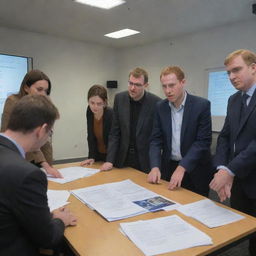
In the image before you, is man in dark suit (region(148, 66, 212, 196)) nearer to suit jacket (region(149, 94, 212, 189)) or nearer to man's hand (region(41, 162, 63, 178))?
suit jacket (region(149, 94, 212, 189))

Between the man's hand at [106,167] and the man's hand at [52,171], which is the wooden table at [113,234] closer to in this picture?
the man's hand at [52,171]

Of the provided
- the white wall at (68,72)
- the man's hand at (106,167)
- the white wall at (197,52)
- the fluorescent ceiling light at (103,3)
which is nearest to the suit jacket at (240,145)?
the man's hand at (106,167)

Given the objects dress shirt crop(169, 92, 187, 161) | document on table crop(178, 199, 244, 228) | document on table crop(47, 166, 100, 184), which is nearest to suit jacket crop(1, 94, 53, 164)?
document on table crop(47, 166, 100, 184)

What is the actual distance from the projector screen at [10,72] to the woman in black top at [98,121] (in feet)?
11.2

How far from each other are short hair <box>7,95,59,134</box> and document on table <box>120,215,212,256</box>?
0.60 metres

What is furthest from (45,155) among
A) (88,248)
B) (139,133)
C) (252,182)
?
(252,182)

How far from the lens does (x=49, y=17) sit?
4461 millimetres

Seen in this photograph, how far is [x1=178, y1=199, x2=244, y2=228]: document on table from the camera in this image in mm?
1255

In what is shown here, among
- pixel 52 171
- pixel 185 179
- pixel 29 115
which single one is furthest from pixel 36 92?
pixel 185 179

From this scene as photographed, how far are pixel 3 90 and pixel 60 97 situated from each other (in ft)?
4.20

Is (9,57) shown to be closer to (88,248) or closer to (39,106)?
(39,106)

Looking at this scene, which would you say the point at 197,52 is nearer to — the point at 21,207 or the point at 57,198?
the point at 57,198

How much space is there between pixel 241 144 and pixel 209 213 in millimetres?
532

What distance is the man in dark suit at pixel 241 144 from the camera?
1.50 m
